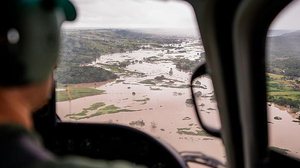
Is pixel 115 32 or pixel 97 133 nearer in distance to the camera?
pixel 115 32

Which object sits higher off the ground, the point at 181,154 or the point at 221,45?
the point at 221,45

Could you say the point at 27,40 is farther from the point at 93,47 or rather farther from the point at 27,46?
the point at 93,47

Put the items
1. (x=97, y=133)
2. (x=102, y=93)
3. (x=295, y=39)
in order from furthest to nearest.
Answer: (x=97, y=133)
(x=102, y=93)
(x=295, y=39)

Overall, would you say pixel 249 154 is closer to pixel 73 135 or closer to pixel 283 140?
pixel 283 140

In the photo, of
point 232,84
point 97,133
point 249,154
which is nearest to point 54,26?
point 232,84

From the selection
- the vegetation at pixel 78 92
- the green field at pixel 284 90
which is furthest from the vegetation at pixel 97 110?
the green field at pixel 284 90

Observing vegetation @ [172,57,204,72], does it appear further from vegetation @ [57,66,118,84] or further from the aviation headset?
the aviation headset
